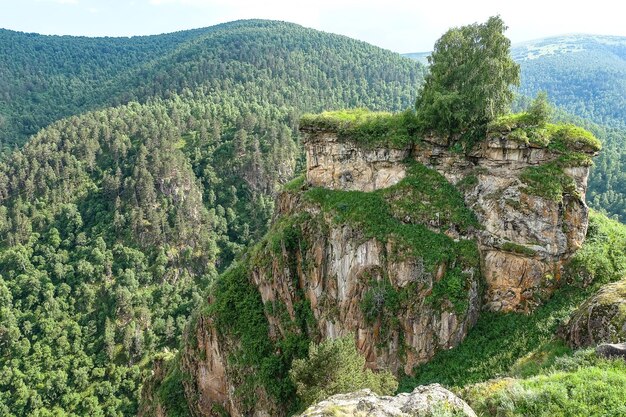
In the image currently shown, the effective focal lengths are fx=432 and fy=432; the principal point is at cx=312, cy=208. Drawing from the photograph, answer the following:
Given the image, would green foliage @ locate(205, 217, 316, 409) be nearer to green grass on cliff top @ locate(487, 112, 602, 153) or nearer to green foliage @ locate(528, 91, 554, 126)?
green grass on cliff top @ locate(487, 112, 602, 153)

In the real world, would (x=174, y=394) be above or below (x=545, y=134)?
below

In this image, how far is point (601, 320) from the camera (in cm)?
1964

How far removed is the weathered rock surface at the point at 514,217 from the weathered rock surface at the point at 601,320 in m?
5.59

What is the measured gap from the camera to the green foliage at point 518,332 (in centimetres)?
2491

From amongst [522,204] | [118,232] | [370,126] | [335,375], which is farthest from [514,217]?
[118,232]

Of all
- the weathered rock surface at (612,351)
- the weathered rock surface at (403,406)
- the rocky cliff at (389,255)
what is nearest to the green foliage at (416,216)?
the rocky cliff at (389,255)

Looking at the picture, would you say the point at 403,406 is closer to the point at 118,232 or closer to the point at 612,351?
the point at 612,351

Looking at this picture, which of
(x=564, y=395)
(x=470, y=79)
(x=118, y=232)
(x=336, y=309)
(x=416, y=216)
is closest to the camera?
(x=564, y=395)

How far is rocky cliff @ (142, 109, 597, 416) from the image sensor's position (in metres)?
28.0

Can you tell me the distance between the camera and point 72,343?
84500 mm

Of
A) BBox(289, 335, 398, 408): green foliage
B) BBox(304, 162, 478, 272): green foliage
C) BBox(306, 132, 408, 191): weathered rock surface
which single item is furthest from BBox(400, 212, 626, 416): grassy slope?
BBox(306, 132, 408, 191): weathered rock surface

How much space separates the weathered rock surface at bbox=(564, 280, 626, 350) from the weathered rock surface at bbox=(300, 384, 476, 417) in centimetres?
937

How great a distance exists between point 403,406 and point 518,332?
53.6ft

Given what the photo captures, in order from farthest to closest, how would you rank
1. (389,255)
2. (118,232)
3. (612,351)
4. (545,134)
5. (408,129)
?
(118,232)
(408,129)
(389,255)
(545,134)
(612,351)
